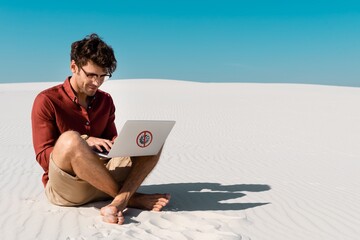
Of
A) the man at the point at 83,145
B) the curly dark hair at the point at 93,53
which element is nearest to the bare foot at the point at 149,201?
the man at the point at 83,145

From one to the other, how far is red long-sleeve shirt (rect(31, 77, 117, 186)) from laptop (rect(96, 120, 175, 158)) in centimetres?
47

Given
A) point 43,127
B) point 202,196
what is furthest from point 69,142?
point 202,196

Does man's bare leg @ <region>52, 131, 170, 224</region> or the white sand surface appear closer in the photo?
man's bare leg @ <region>52, 131, 170, 224</region>

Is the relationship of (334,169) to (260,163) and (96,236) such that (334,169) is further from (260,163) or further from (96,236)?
(96,236)

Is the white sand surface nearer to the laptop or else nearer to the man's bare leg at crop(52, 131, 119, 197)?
the man's bare leg at crop(52, 131, 119, 197)

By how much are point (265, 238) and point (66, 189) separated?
5.80 feet

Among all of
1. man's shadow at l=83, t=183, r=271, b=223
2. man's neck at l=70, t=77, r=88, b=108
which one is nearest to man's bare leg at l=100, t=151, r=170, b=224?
man's shadow at l=83, t=183, r=271, b=223

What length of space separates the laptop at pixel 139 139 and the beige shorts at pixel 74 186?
379mm

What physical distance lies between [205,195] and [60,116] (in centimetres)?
208

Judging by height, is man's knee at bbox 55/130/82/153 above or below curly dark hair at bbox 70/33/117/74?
below

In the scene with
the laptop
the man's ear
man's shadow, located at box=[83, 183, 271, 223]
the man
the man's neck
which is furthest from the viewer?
man's shadow, located at box=[83, 183, 271, 223]

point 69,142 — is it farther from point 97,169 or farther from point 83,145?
point 97,169

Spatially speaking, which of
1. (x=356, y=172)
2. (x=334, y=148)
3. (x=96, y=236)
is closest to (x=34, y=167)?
(x=96, y=236)

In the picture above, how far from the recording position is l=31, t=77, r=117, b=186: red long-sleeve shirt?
152 inches
